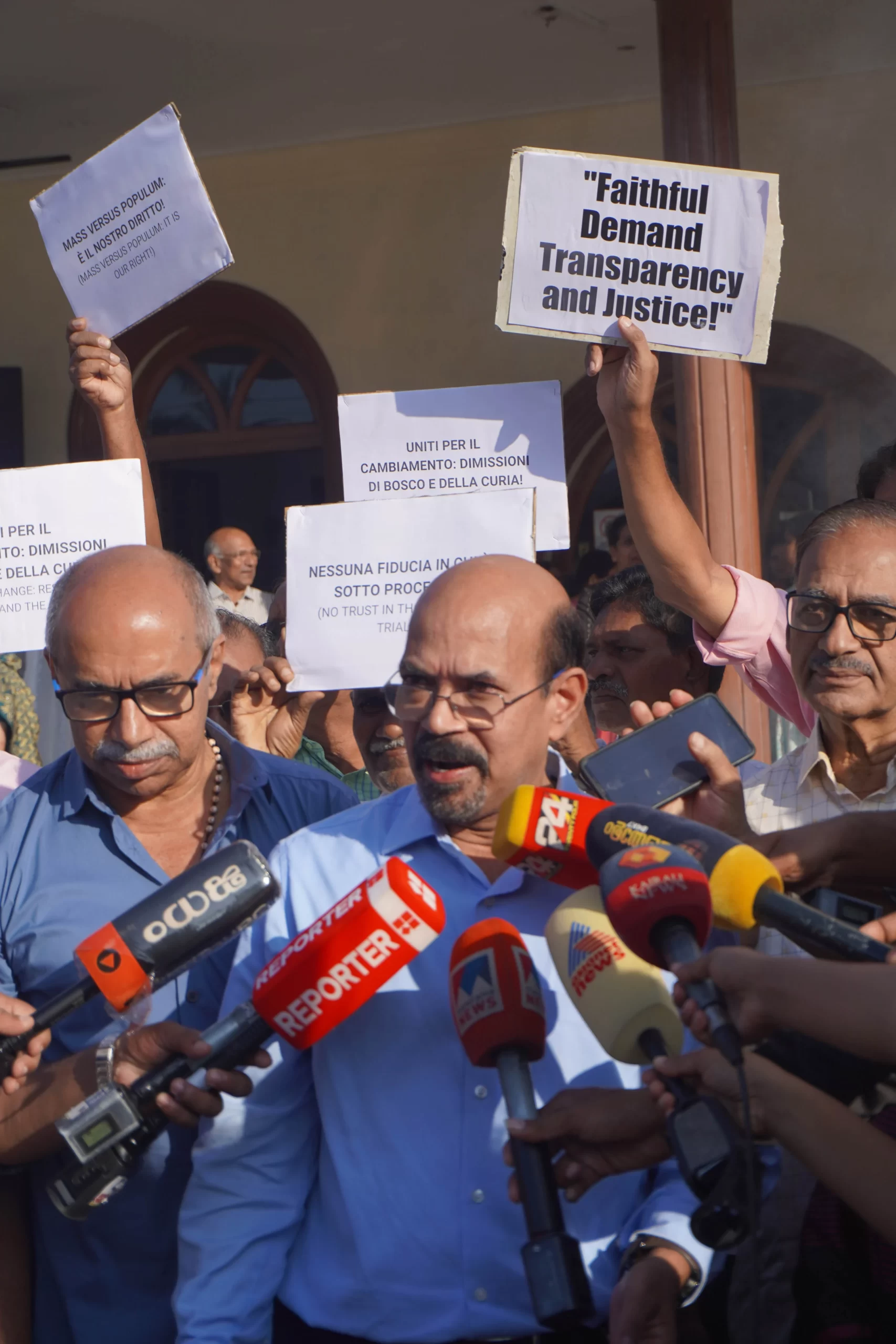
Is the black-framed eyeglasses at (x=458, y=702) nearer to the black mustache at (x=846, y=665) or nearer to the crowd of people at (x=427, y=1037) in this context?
the crowd of people at (x=427, y=1037)

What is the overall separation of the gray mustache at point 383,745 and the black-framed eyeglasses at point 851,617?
1.10 metres

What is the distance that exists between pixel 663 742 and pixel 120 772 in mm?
953

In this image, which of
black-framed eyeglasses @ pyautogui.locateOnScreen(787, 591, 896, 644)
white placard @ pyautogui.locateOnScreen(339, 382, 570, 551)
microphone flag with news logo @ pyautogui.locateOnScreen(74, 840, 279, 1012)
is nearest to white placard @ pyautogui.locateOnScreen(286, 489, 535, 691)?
white placard @ pyautogui.locateOnScreen(339, 382, 570, 551)

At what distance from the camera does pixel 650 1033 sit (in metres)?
1.74

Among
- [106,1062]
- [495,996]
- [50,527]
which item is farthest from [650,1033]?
[50,527]

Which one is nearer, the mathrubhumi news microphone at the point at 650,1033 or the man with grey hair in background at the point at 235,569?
the mathrubhumi news microphone at the point at 650,1033

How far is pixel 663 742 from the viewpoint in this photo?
2.04 m

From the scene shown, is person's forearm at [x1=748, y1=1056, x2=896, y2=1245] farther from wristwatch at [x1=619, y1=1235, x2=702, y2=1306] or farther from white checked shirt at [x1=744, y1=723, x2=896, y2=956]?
white checked shirt at [x1=744, y1=723, x2=896, y2=956]

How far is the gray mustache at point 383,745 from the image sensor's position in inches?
134

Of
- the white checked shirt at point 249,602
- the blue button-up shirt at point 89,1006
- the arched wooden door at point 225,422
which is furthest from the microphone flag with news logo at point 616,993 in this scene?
the arched wooden door at point 225,422

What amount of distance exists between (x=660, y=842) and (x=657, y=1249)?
588 mm

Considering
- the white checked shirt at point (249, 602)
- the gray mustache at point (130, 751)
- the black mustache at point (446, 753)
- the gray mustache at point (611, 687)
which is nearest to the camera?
the black mustache at point (446, 753)

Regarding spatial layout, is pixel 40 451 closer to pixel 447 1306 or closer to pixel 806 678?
pixel 806 678

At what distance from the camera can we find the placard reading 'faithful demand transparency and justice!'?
2.97m
